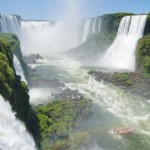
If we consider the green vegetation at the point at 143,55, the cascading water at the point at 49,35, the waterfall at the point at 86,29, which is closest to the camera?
the green vegetation at the point at 143,55

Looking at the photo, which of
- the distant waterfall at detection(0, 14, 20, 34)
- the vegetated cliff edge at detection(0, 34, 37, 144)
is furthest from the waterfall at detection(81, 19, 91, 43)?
the vegetated cliff edge at detection(0, 34, 37, 144)

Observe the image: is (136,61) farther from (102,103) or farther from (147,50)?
→ (102,103)

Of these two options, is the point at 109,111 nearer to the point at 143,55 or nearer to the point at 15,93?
the point at 15,93

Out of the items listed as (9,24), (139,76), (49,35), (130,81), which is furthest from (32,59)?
(49,35)

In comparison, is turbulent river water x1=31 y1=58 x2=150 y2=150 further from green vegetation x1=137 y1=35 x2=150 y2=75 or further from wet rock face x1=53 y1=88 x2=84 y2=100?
green vegetation x1=137 y1=35 x2=150 y2=75

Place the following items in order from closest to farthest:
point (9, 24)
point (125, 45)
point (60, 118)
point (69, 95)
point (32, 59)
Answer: point (60, 118)
point (69, 95)
point (125, 45)
point (32, 59)
point (9, 24)

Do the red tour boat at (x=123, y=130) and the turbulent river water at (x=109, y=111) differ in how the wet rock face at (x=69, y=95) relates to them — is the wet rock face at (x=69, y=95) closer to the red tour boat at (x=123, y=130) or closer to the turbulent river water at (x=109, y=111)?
the turbulent river water at (x=109, y=111)

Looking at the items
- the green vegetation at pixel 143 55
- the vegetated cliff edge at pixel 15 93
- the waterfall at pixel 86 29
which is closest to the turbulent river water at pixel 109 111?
the vegetated cliff edge at pixel 15 93
